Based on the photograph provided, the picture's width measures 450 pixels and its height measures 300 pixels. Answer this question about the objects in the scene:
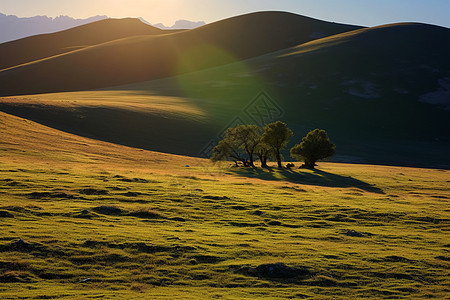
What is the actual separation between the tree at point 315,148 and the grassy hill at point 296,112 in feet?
106

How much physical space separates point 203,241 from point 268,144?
5021 cm

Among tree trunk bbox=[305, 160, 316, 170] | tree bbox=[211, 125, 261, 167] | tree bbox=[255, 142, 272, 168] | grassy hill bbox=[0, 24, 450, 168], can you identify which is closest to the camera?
tree bbox=[211, 125, 261, 167]

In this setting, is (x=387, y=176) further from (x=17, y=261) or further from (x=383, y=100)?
(x=383, y=100)

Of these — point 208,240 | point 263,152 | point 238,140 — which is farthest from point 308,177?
point 208,240

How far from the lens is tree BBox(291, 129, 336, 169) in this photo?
7675 centimetres

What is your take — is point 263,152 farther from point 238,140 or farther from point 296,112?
point 296,112

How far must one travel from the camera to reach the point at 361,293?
21.1 metres

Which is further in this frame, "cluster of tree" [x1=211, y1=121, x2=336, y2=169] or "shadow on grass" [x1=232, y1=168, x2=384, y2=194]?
"cluster of tree" [x1=211, y1=121, x2=336, y2=169]

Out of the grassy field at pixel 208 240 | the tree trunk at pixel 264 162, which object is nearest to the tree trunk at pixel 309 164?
the tree trunk at pixel 264 162

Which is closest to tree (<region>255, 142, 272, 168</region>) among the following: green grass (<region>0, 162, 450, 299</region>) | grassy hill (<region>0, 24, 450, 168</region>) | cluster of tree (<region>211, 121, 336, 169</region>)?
cluster of tree (<region>211, 121, 336, 169</region>)

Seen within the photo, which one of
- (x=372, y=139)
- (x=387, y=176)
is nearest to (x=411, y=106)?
(x=372, y=139)

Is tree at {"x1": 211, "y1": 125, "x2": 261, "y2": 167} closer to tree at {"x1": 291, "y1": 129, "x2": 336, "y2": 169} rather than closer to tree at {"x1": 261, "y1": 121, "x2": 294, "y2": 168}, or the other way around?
tree at {"x1": 261, "y1": 121, "x2": 294, "y2": 168}

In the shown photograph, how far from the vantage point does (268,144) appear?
7644 centimetres

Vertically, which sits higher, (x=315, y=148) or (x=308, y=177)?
(x=315, y=148)
